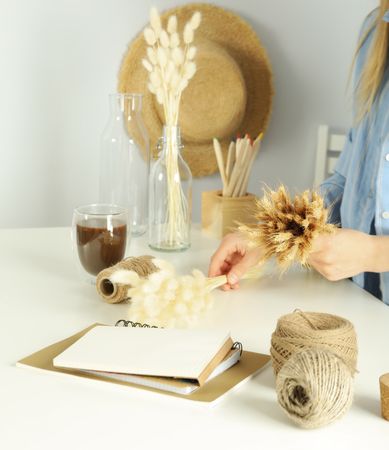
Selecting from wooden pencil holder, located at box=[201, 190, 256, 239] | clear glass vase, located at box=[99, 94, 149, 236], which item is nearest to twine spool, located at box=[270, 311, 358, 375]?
wooden pencil holder, located at box=[201, 190, 256, 239]

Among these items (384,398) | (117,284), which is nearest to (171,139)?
(117,284)

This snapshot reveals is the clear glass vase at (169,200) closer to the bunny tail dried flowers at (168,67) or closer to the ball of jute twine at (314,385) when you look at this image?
the bunny tail dried flowers at (168,67)

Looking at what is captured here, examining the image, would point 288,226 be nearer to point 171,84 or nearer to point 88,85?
point 171,84

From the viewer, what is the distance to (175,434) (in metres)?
0.75

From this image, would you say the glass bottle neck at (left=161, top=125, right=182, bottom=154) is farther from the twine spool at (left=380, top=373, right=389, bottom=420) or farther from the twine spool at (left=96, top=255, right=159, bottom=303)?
the twine spool at (left=380, top=373, right=389, bottom=420)

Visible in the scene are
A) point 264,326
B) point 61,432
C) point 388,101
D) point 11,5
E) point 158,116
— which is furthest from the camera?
point 158,116

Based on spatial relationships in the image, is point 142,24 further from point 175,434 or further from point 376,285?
point 175,434

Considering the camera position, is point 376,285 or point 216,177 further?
point 216,177

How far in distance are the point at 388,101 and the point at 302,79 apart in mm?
1130

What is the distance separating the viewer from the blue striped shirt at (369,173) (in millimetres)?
1492

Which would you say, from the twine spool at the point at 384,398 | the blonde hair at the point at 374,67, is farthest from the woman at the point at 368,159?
the twine spool at the point at 384,398

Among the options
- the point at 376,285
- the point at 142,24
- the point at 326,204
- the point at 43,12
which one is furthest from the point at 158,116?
the point at 376,285

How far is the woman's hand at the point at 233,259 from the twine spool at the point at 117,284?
14 centimetres

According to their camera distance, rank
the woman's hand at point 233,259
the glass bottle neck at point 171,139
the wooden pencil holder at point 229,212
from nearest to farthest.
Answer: the woman's hand at point 233,259
the glass bottle neck at point 171,139
the wooden pencil holder at point 229,212
